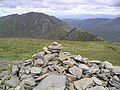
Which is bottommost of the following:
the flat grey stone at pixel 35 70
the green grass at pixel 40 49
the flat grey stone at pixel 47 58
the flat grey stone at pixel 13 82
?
the green grass at pixel 40 49

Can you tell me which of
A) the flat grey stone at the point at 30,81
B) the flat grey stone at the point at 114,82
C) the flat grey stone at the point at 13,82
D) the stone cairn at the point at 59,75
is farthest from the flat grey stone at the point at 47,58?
the flat grey stone at the point at 114,82

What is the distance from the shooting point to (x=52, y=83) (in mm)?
17688

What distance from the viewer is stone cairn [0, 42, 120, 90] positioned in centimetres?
1780

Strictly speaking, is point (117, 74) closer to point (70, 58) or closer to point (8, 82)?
point (70, 58)

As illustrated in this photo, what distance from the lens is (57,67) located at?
1894 cm

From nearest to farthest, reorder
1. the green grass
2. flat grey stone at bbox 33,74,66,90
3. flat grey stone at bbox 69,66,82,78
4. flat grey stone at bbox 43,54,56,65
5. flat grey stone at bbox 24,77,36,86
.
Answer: flat grey stone at bbox 33,74,66,90, flat grey stone at bbox 24,77,36,86, flat grey stone at bbox 69,66,82,78, flat grey stone at bbox 43,54,56,65, the green grass

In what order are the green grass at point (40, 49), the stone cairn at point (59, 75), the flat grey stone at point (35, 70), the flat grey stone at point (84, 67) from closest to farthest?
the stone cairn at point (59, 75), the flat grey stone at point (35, 70), the flat grey stone at point (84, 67), the green grass at point (40, 49)

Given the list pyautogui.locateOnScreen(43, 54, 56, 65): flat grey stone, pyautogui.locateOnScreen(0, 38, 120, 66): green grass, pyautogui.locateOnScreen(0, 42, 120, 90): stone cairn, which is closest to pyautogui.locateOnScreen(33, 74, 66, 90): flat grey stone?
pyautogui.locateOnScreen(0, 42, 120, 90): stone cairn

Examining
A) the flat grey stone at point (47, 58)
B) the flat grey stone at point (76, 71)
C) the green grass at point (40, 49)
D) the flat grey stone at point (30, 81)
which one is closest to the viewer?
the flat grey stone at point (30, 81)

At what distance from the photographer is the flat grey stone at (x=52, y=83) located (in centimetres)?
1722

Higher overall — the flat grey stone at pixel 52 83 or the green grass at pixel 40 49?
the flat grey stone at pixel 52 83

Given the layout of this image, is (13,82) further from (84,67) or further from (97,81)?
(97,81)

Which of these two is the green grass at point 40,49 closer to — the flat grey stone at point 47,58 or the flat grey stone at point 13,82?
the flat grey stone at point 13,82

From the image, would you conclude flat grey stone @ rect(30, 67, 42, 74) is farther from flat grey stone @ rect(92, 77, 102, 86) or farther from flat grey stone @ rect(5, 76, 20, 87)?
flat grey stone @ rect(92, 77, 102, 86)
